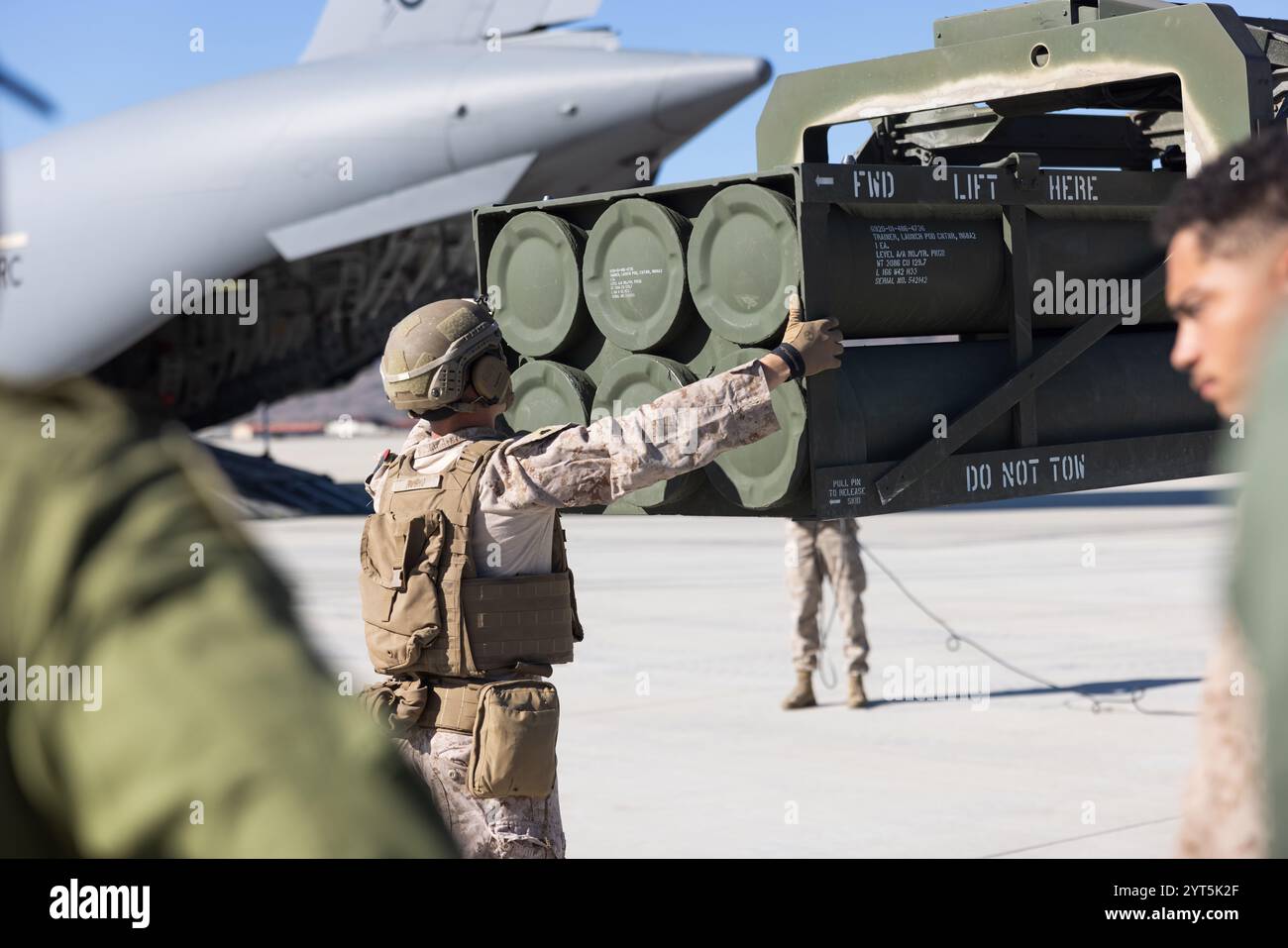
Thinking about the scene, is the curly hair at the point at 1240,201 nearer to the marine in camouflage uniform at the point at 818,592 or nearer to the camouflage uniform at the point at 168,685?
the camouflage uniform at the point at 168,685

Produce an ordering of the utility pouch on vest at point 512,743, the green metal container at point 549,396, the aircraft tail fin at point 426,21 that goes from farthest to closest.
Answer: the aircraft tail fin at point 426,21 < the green metal container at point 549,396 < the utility pouch on vest at point 512,743

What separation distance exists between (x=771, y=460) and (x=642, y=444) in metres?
0.65

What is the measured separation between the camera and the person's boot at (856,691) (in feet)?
28.9

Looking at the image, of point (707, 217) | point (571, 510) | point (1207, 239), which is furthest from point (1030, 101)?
point (1207, 239)

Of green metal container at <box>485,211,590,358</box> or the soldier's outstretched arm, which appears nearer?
the soldier's outstretched arm

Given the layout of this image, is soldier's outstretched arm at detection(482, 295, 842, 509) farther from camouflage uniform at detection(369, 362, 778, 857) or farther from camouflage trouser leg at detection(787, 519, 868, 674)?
camouflage trouser leg at detection(787, 519, 868, 674)

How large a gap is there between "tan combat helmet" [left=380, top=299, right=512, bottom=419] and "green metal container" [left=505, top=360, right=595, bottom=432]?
2.62 ft

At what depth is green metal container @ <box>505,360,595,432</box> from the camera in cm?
500

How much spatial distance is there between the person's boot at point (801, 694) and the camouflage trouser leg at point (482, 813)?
4943mm

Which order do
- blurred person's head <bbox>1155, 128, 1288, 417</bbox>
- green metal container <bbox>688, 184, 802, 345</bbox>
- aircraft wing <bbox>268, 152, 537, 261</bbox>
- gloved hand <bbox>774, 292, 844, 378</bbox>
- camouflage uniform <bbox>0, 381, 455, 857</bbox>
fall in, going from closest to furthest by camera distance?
camouflage uniform <bbox>0, 381, 455, 857</bbox> → blurred person's head <bbox>1155, 128, 1288, 417</bbox> → gloved hand <bbox>774, 292, 844, 378</bbox> → green metal container <bbox>688, 184, 802, 345</bbox> → aircraft wing <bbox>268, 152, 537, 261</bbox>

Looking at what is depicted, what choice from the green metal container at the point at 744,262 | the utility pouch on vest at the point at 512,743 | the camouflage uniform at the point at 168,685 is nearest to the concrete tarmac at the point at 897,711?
the camouflage uniform at the point at 168,685

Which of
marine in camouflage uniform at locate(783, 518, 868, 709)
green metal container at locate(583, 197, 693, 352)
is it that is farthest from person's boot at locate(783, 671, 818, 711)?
green metal container at locate(583, 197, 693, 352)

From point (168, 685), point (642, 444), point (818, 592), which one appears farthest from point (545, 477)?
point (818, 592)
